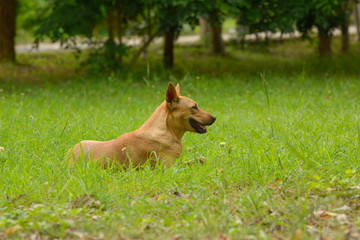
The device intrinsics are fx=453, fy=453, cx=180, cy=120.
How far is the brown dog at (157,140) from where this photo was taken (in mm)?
5047

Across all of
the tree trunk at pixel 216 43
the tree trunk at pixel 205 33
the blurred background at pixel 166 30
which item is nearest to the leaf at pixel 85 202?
the blurred background at pixel 166 30

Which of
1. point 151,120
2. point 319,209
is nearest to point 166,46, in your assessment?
point 151,120

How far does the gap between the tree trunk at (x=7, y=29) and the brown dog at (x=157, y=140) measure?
10.4 metres

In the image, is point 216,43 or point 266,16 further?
point 216,43

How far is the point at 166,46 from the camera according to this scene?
1443 cm

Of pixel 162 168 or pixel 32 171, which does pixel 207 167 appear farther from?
pixel 32 171

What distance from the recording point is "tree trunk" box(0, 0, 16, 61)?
14086 mm

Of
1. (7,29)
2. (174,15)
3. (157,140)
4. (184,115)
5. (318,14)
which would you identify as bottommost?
(157,140)

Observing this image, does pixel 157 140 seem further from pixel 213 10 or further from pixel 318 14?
pixel 318 14

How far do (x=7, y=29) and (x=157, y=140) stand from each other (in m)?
10.9

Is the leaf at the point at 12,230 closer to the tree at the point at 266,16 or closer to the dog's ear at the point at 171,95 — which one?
the dog's ear at the point at 171,95

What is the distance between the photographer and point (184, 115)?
206 inches

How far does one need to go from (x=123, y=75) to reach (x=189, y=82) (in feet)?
8.33

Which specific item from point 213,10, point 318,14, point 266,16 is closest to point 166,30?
point 213,10
